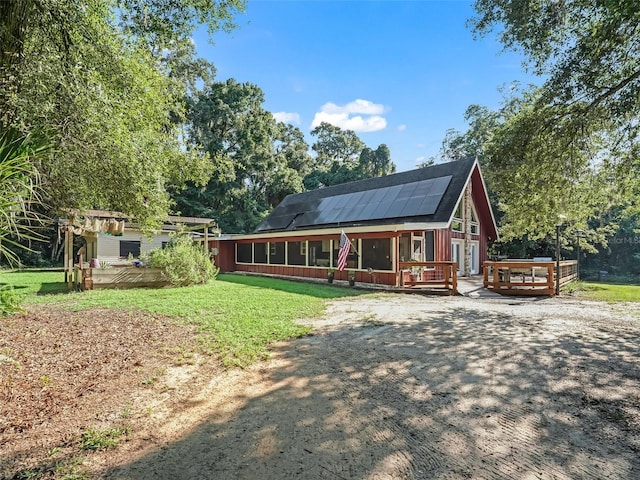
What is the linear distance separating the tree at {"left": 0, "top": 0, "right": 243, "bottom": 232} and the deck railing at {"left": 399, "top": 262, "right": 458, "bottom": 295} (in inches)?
322

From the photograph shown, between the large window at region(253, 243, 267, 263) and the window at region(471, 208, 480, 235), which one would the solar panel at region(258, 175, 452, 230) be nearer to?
the large window at region(253, 243, 267, 263)

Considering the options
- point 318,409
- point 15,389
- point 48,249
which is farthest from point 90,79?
point 48,249

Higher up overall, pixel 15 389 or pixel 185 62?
pixel 185 62

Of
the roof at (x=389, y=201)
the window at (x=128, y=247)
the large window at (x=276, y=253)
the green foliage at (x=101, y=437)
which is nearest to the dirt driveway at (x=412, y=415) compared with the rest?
the green foliage at (x=101, y=437)

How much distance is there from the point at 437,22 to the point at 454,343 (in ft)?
28.6

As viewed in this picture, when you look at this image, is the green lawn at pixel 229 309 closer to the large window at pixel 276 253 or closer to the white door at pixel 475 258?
the large window at pixel 276 253

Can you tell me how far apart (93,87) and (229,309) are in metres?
4.56

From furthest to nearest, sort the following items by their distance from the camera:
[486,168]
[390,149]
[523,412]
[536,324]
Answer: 1. [390,149]
2. [486,168]
3. [536,324]
4. [523,412]

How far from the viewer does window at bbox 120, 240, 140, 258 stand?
18.7m

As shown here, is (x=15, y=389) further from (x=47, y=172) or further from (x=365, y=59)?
(x=365, y=59)

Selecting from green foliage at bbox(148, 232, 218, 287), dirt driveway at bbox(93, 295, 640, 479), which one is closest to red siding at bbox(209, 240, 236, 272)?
green foliage at bbox(148, 232, 218, 287)

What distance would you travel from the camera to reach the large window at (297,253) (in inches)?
630

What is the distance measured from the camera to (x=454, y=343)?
5.07 meters

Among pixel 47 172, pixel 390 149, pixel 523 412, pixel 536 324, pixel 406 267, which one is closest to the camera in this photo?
pixel 523 412
